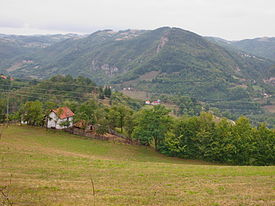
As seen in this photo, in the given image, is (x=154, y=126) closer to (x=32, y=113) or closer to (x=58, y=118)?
(x=58, y=118)

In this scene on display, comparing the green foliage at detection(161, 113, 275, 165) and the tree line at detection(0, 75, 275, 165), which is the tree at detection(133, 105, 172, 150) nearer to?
the tree line at detection(0, 75, 275, 165)

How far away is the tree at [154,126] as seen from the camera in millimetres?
46188

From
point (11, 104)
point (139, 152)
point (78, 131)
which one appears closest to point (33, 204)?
point (139, 152)

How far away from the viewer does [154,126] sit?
153ft

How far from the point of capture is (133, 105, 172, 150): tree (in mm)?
46188

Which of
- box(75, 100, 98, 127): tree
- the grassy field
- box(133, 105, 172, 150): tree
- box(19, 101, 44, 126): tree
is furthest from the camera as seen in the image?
box(75, 100, 98, 127): tree

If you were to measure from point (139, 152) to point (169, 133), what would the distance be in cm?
658

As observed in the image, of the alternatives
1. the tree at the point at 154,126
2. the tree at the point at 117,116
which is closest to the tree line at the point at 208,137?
the tree at the point at 154,126

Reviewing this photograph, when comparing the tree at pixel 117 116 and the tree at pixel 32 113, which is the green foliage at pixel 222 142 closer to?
the tree at pixel 117 116

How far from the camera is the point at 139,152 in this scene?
4541 cm

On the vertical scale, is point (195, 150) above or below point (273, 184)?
below

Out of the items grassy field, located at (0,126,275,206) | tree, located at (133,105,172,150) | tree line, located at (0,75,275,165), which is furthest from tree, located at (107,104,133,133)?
grassy field, located at (0,126,275,206)

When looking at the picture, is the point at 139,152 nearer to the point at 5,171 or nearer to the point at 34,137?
the point at 34,137

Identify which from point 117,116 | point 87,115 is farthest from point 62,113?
point 117,116
